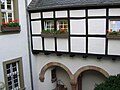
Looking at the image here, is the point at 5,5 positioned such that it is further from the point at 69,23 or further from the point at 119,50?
the point at 119,50

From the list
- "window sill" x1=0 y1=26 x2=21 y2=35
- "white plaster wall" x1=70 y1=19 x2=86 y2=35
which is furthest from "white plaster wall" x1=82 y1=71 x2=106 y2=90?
"window sill" x1=0 y1=26 x2=21 y2=35

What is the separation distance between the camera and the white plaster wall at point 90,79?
958 centimetres

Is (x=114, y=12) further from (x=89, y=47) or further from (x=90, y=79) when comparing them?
(x=90, y=79)

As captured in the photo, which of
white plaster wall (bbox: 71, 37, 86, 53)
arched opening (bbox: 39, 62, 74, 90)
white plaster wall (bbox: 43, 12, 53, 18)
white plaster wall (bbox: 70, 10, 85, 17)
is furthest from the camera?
arched opening (bbox: 39, 62, 74, 90)

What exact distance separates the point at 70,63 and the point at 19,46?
262cm

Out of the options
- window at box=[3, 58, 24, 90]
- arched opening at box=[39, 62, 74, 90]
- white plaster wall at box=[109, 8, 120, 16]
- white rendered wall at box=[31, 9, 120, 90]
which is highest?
white plaster wall at box=[109, 8, 120, 16]

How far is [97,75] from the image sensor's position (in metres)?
9.59

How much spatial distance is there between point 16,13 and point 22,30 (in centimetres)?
87

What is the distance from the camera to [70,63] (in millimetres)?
8656

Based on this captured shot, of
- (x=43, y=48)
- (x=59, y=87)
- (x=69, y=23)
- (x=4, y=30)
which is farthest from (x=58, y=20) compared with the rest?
(x=59, y=87)

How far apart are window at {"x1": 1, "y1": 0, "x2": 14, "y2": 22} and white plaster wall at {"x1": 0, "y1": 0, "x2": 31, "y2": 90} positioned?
422mm

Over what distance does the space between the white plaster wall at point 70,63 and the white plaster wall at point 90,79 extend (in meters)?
1.62

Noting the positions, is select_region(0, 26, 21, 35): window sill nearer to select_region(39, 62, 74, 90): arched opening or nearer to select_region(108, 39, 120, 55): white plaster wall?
select_region(39, 62, 74, 90): arched opening

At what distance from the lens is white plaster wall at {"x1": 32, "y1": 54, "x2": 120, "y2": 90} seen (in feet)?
25.3
